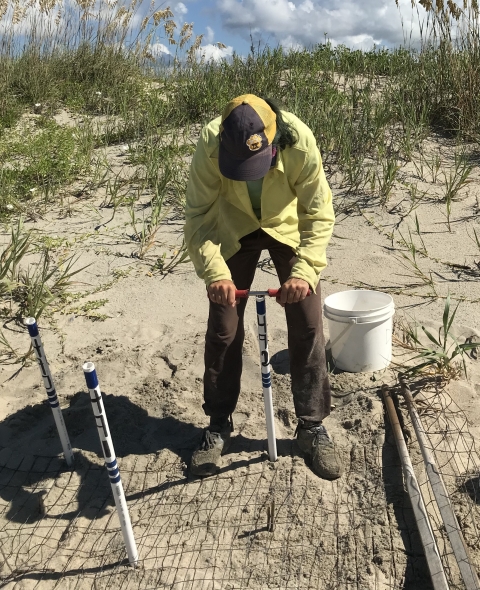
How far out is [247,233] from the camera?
101 inches

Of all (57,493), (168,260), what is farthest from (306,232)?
(168,260)

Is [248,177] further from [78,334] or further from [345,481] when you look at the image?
[78,334]

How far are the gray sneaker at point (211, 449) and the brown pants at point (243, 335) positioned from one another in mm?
84

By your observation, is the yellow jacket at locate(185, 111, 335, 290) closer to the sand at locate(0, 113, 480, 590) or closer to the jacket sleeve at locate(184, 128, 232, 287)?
the jacket sleeve at locate(184, 128, 232, 287)

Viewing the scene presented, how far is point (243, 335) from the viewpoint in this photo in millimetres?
2744

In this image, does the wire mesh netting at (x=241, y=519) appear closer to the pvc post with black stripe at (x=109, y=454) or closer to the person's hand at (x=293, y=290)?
the pvc post with black stripe at (x=109, y=454)

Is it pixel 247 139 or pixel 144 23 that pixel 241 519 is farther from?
pixel 144 23

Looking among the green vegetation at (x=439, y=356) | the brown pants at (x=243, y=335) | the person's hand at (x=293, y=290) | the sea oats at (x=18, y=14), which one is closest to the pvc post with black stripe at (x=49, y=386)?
the brown pants at (x=243, y=335)

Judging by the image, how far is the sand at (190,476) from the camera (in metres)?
2.41

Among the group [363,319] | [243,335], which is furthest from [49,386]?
[363,319]

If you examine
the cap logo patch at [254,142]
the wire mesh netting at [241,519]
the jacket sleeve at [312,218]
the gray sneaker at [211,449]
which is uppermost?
the cap logo patch at [254,142]

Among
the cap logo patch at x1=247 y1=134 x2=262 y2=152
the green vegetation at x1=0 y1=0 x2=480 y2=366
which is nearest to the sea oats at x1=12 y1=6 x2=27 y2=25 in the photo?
the green vegetation at x1=0 y1=0 x2=480 y2=366

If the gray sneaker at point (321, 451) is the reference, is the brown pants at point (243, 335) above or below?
above

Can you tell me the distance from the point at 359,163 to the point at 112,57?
423cm
